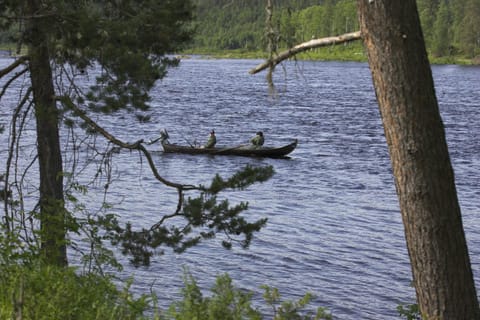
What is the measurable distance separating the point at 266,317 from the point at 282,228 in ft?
18.9

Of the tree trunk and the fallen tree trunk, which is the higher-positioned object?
the fallen tree trunk

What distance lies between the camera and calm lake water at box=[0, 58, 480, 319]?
14.0 m

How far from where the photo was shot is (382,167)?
25484 millimetres

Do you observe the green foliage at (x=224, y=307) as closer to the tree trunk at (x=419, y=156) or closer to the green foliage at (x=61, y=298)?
the green foliage at (x=61, y=298)

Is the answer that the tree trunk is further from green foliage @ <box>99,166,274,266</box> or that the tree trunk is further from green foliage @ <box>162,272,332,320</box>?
green foliage @ <box>99,166,274,266</box>

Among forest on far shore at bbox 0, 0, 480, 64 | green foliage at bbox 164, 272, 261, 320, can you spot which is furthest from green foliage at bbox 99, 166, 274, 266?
forest on far shore at bbox 0, 0, 480, 64

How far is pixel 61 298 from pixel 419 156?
6.95ft

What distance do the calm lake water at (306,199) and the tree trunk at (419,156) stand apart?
519mm

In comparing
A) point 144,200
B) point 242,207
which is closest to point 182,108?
point 144,200

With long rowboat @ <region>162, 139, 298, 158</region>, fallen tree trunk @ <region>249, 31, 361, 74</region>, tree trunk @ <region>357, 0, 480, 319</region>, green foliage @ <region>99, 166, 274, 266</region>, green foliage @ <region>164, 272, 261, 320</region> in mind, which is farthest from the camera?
long rowboat @ <region>162, 139, 298, 158</region>

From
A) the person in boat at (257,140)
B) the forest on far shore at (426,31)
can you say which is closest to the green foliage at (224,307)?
the person in boat at (257,140)

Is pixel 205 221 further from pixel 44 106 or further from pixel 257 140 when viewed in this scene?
pixel 257 140

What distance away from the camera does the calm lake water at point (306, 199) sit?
1404cm

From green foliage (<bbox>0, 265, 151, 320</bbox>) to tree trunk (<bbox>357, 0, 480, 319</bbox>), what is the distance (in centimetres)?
165
